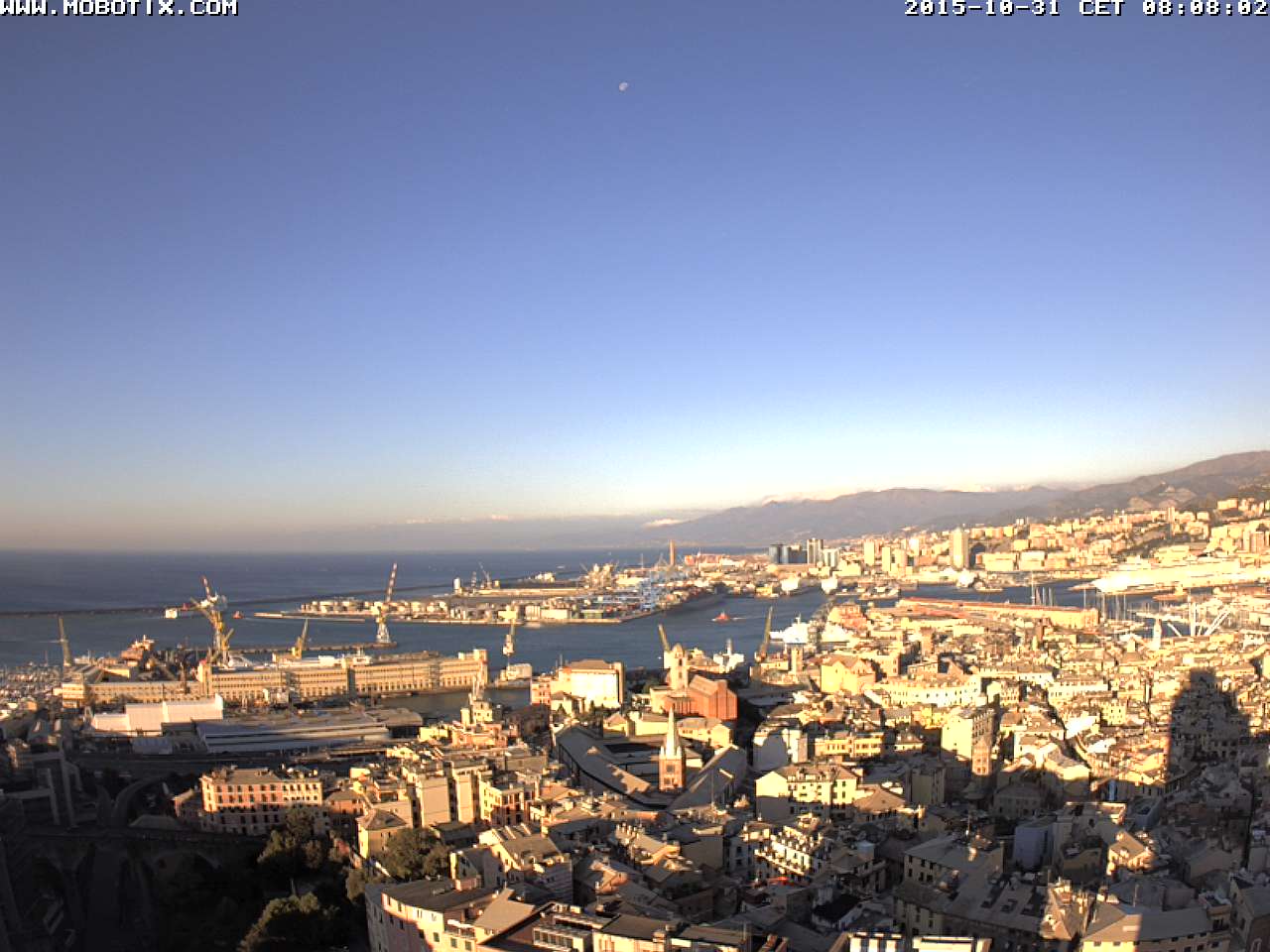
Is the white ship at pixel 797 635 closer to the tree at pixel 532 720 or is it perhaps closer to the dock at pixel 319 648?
the tree at pixel 532 720

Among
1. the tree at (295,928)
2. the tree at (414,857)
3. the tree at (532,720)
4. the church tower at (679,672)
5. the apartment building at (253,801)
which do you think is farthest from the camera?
the church tower at (679,672)

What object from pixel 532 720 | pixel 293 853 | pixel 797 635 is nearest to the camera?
pixel 293 853

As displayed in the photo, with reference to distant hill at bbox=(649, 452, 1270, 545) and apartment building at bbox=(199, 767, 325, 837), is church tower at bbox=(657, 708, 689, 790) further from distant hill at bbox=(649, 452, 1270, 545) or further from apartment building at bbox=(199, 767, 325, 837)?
distant hill at bbox=(649, 452, 1270, 545)

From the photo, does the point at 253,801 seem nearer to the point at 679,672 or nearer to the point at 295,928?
the point at 295,928

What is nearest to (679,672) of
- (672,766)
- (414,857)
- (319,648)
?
(672,766)

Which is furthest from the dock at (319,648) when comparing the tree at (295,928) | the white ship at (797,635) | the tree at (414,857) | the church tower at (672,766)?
the tree at (295,928)

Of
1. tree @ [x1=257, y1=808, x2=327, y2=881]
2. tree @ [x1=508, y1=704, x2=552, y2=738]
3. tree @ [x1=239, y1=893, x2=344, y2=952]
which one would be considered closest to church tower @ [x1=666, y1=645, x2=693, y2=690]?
tree @ [x1=508, y1=704, x2=552, y2=738]

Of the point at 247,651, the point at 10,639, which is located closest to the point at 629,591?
the point at 247,651

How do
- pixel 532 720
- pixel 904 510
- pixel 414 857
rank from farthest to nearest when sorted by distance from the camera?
pixel 904 510
pixel 532 720
pixel 414 857

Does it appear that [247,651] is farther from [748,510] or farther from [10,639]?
[748,510]
